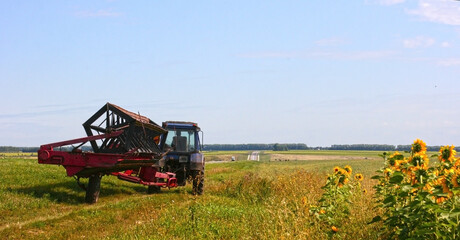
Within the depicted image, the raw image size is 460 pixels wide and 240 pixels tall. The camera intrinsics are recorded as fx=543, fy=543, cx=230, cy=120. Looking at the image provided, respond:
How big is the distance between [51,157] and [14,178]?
3923mm

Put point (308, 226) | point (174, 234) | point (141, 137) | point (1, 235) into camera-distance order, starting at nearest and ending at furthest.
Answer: point (308, 226) < point (174, 234) < point (1, 235) < point (141, 137)

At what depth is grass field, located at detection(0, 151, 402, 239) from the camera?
834 cm

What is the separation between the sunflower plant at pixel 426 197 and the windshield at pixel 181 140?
13321 mm

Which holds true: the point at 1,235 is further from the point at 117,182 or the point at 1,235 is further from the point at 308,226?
the point at 117,182

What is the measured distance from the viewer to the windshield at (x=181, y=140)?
64.4 ft

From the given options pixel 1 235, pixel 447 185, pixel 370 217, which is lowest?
pixel 1 235

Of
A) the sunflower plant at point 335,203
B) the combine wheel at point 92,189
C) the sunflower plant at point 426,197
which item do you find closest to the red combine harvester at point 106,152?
the combine wheel at point 92,189

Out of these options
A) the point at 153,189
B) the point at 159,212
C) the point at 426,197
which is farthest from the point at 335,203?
the point at 153,189

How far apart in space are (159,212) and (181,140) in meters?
7.82

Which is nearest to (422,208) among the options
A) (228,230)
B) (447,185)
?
(447,185)

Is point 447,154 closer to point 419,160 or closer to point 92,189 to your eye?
point 419,160

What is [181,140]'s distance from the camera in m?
19.7

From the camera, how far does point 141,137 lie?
1698cm

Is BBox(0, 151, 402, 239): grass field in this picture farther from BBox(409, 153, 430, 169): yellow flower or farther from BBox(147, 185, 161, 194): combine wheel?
BBox(409, 153, 430, 169): yellow flower
